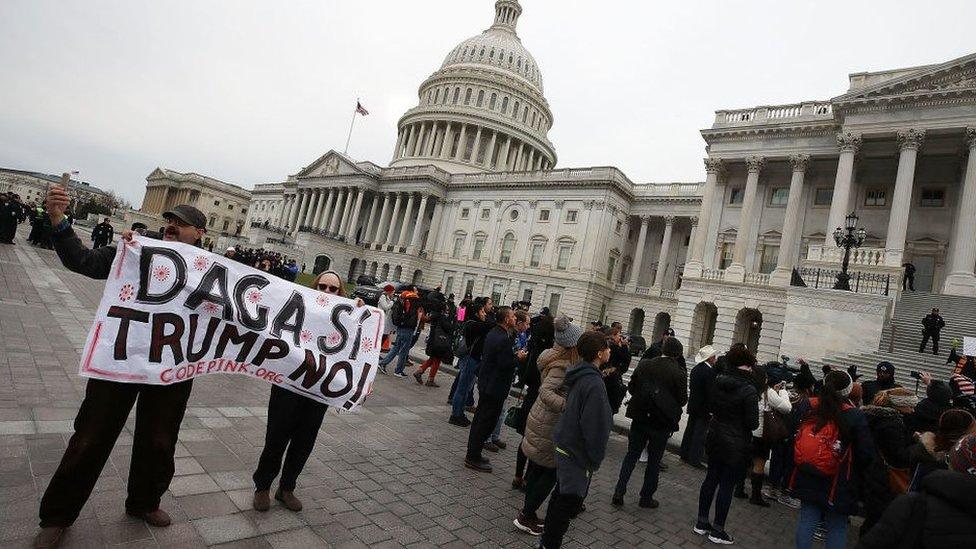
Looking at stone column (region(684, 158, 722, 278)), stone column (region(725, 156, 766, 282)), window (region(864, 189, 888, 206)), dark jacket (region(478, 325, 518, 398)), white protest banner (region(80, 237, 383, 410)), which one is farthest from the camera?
stone column (region(684, 158, 722, 278))

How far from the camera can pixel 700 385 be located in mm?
7094

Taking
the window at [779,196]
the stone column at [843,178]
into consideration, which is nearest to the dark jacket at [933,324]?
the stone column at [843,178]

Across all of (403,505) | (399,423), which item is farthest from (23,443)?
(399,423)

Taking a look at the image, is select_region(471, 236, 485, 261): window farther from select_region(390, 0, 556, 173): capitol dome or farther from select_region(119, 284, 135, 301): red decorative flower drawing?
select_region(119, 284, 135, 301): red decorative flower drawing

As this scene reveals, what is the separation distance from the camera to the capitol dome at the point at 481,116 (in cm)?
7431

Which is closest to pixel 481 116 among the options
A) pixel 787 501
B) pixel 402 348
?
pixel 402 348

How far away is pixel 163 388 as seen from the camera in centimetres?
378

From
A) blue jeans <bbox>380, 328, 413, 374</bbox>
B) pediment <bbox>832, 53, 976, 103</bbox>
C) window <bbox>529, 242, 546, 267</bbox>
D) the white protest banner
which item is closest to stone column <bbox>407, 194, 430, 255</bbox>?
window <bbox>529, 242, 546, 267</bbox>

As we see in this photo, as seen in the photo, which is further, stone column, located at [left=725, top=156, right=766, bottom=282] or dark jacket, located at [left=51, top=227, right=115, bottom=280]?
stone column, located at [left=725, top=156, right=766, bottom=282]

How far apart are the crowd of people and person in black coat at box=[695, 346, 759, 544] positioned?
1 cm

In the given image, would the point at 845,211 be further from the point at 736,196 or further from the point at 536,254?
the point at 536,254

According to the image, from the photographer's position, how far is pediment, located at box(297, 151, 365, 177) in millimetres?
68244

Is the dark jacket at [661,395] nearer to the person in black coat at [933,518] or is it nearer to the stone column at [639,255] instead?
the person in black coat at [933,518]

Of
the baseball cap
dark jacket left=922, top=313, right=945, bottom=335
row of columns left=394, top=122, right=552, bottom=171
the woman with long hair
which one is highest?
row of columns left=394, top=122, right=552, bottom=171
